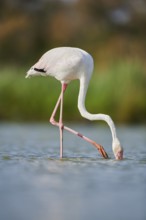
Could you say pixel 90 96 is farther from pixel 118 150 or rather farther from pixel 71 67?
pixel 118 150

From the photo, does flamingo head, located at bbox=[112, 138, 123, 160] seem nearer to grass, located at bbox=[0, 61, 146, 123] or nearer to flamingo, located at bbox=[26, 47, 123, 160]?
flamingo, located at bbox=[26, 47, 123, 160]

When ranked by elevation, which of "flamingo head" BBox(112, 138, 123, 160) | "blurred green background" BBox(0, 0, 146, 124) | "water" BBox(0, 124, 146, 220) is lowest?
"water" BBox(0, 124, 146, 220)

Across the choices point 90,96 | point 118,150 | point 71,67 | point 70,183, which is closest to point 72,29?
point 90,96

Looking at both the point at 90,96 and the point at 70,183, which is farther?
the point at 90,96

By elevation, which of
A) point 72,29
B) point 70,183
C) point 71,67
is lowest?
point 70,183

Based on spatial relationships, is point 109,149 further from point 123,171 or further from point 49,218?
point 49,218

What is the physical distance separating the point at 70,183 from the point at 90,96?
39.1ft

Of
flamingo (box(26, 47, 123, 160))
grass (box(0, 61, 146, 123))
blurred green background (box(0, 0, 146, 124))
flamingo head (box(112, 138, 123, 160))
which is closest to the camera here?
flamingo head (box(112, 138, 123, 160))

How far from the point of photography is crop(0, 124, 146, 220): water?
6.46 m

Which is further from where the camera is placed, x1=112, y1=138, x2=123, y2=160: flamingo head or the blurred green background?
the blurred green background

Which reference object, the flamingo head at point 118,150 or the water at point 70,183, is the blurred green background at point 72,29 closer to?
the water at point 70,183

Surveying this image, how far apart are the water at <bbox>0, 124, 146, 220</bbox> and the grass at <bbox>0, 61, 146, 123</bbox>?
620 cm

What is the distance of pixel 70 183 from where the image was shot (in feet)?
26.6

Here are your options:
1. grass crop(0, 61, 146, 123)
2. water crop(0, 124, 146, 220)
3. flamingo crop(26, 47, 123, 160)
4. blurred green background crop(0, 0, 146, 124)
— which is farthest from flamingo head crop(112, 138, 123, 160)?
blurred green background crop(0, 0, 146, 124)
